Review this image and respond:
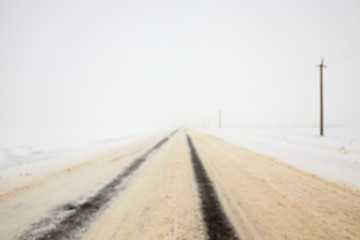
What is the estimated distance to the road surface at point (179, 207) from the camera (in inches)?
98.7

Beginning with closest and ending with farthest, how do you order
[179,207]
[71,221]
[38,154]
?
[71,221] → [179,207] → [38,154]

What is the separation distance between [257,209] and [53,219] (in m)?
3.58

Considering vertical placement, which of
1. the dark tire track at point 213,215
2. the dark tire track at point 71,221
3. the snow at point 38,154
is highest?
the dark tire track at point 213,215

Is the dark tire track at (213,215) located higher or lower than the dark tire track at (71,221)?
higher

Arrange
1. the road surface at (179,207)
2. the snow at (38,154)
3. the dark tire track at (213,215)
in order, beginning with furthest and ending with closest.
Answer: the snow at (38,154), the road surface at (179,207), the dark tire track at (213,215)

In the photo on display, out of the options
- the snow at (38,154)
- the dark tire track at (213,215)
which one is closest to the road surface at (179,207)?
the dark tire track at (213,215)

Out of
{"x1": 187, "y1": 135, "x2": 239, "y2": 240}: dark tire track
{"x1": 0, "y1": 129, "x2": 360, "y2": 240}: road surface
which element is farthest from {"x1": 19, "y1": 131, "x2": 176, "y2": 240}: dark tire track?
{"x1": 187, "y1": 135, "x2": 239, "y2": 240}: dark tire track

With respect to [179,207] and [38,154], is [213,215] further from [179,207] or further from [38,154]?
[38,154]

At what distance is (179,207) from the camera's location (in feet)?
10.7

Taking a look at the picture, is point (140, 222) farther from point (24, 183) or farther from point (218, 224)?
point (24, 183)

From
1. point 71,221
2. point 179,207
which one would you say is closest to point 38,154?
point 71,221

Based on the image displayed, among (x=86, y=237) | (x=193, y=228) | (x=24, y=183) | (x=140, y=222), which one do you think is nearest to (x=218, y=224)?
(x=193, y=228)

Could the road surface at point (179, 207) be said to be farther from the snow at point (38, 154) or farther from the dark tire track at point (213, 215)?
the snow at point (38, 154)

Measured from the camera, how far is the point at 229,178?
16.7 ft
